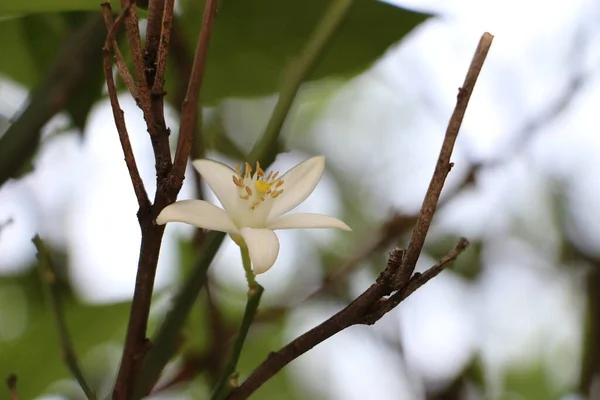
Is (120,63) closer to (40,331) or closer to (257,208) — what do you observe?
(257,208)

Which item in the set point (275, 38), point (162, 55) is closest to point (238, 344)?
point (162, 55)

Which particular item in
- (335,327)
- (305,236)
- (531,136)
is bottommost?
(335,327)

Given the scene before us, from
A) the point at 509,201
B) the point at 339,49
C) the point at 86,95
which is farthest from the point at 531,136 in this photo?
the point at 86,95

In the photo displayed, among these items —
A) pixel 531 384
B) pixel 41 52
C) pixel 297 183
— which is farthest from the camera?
pixel 531 384

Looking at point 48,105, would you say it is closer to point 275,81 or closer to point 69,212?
point 275,81

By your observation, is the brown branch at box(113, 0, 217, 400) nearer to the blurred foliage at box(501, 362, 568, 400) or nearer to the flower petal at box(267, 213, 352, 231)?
the flower petal at box(267, 213, 352, 231)

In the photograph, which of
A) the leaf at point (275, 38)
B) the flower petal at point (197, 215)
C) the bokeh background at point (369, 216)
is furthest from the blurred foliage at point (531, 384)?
the flower petal at point (197, 215)
